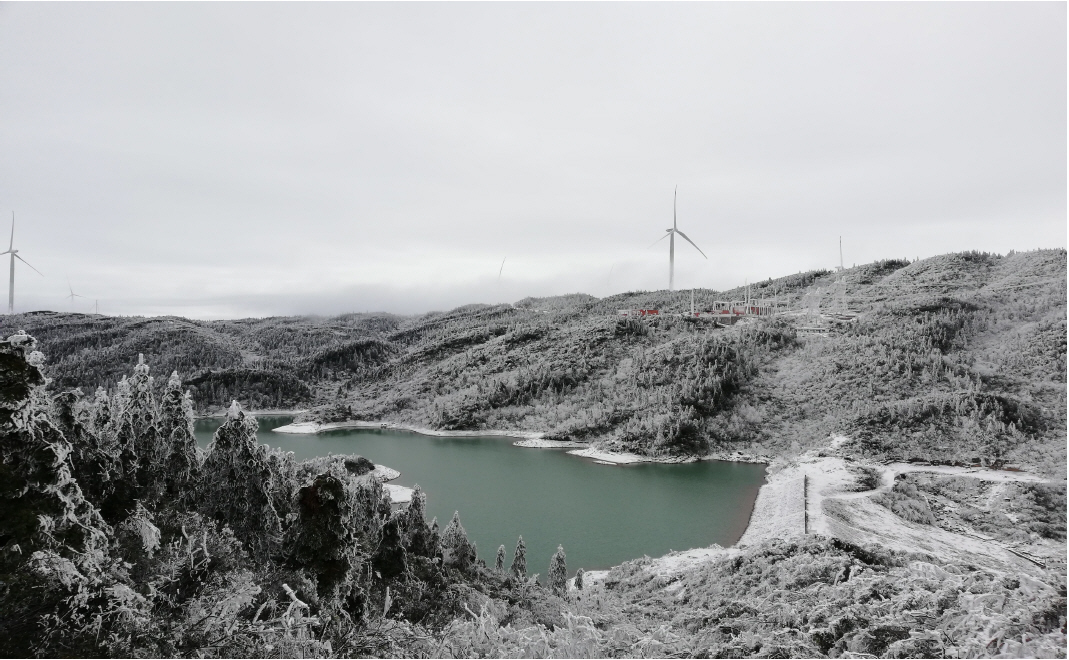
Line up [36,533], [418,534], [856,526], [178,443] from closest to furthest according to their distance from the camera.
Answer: [36,533]
[178,443]
[418,534]
[856,526]

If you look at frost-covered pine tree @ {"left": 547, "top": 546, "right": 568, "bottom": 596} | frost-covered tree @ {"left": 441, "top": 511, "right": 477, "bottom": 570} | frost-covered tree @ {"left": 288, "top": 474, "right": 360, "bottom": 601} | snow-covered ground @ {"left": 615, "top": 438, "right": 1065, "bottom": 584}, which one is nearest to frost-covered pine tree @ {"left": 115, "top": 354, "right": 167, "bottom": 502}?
frost-covered tree @ {"left": 288, "top": 474, "right": 360, "bottom": 601}

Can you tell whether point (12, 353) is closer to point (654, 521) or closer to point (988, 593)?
point (988, 593)

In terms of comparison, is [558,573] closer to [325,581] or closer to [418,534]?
[418,534]

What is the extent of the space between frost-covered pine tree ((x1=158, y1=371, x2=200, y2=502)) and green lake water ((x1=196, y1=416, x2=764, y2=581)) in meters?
16.8

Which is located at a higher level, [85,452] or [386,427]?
[85,452]

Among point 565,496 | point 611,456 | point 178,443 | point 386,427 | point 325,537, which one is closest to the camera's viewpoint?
point 325,537

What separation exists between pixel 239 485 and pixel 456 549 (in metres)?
9.34

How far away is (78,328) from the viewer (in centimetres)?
8956

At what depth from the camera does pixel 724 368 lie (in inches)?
2564

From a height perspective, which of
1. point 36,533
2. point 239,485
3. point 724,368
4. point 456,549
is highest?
point 724,368

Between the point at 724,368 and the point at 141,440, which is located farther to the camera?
the point at 724,368

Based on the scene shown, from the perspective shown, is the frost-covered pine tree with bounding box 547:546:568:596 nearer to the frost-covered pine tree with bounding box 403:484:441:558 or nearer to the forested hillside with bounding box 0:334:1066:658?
the forested hillside with bounding box 0:334:1066:658

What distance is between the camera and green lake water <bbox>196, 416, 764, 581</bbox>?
1187 inches

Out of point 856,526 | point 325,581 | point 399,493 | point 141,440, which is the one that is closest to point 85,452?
point 141,440
